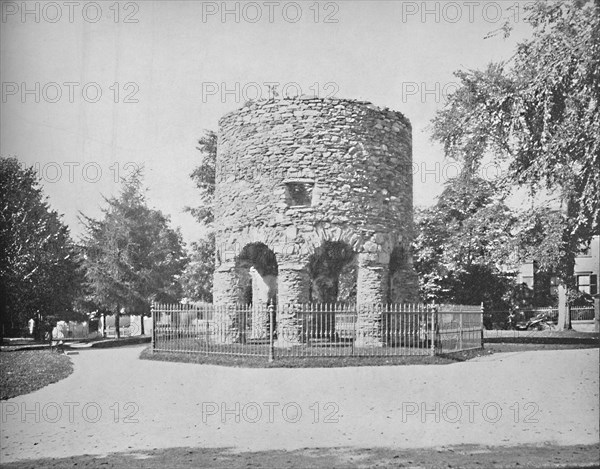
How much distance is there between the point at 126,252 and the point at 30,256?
11.4 metres

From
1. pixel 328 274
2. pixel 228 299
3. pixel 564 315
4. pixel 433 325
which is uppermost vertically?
pixel 328 274

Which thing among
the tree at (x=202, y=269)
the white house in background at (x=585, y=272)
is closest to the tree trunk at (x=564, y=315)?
the white house in background at (x=585, y=272)

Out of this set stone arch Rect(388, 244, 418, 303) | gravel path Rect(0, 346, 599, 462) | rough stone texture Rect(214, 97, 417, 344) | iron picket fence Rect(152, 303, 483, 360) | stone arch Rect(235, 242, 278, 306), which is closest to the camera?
gravel path Rect(0, 346, 599, 462)

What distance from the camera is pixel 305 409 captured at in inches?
448

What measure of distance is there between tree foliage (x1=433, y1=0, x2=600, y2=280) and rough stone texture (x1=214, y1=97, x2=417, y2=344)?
11.1 ft

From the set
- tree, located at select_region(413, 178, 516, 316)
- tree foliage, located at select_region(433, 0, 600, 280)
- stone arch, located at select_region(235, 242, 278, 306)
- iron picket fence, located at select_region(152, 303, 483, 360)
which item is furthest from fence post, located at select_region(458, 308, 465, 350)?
tree, located at select_region(413, 178, 516, 316)

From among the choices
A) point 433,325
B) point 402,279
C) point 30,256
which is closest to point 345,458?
point 433,325

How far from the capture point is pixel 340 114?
21.0 m

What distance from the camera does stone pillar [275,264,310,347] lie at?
20125mm

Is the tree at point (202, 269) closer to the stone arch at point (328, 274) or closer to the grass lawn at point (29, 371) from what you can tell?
the stone arch at point (328, 274)

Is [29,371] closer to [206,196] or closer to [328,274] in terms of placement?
[328,274]

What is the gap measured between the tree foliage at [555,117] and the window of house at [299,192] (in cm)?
593

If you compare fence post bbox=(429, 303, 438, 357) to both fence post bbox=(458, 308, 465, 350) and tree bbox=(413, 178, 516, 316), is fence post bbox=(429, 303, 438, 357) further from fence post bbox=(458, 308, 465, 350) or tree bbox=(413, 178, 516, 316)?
tree bbox=(413, 178, 516, 316)

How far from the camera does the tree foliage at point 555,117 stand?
13891 mm
